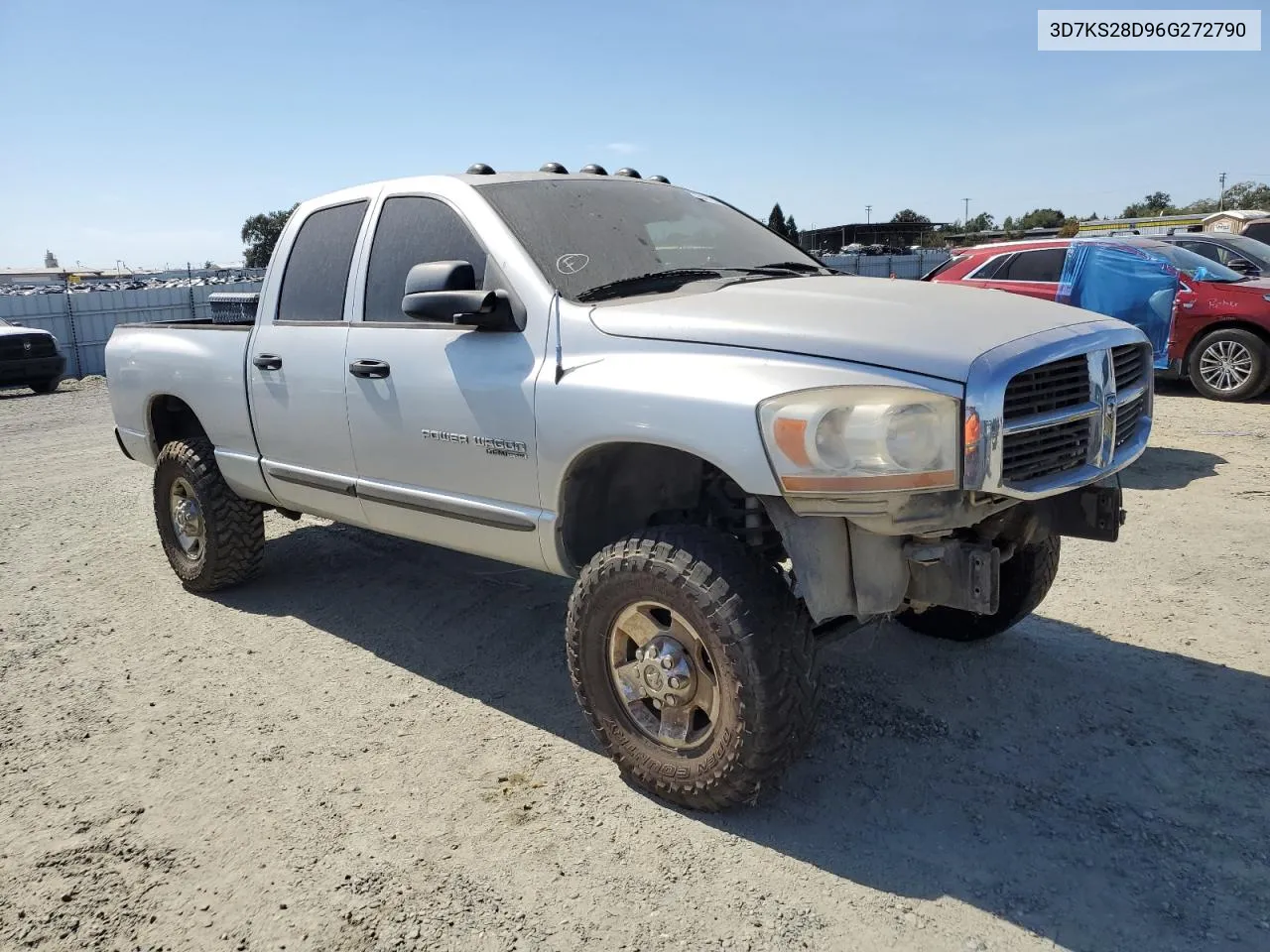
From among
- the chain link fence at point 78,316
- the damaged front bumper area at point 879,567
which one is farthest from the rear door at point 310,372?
the chain link fence at point 78,316

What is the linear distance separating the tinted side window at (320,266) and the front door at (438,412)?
21cm

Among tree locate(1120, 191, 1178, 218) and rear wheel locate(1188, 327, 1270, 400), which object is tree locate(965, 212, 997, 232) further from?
rear wheel locate(1188, 327, 1270, 400)

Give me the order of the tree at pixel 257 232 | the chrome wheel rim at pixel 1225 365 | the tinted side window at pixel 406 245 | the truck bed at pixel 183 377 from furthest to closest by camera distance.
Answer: the tree at pixel 257 232
the chrome wheel rim at pixel 1225 365
the truck bed at pixel 183 377
the tinted side window at pixel 406 245

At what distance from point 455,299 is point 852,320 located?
52.2 inches

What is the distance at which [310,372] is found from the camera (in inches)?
160

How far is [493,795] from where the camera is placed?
307cm

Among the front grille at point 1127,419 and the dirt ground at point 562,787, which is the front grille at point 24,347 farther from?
the front grille at point 1127,419

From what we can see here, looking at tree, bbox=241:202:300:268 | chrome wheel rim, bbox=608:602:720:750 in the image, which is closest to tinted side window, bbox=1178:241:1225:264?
chrome wheel rim, bbox=608:602:720:750

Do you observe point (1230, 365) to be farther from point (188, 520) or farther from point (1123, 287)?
point (188, 520)

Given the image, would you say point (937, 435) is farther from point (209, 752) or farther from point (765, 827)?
point (209, 752)

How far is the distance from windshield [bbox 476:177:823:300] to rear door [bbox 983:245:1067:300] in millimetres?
5462

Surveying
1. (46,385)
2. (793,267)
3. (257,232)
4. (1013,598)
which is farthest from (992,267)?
(257,232)

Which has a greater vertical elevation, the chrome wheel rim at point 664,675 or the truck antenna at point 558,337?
the truck antenna at point 558,337

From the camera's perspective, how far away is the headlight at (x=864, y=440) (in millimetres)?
2420
